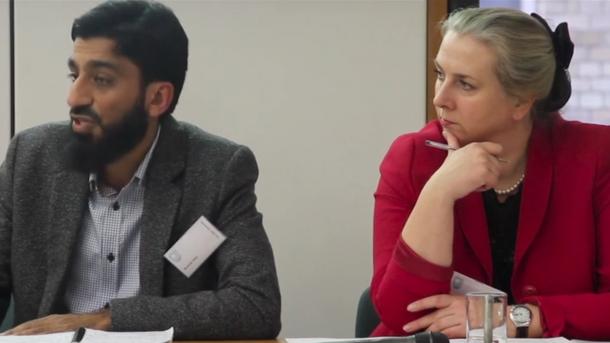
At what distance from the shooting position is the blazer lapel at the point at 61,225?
7.06 feet

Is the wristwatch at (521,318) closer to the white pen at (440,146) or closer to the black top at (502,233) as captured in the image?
the black top at (502,233)

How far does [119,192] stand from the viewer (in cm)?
224

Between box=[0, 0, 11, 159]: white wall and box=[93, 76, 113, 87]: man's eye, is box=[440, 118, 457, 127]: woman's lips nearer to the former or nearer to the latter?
box=[93, 76, 113, 87]: man's eye

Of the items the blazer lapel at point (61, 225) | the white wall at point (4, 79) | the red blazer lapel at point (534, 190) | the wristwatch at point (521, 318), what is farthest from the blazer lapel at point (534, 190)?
the white wall at point (4, 79)

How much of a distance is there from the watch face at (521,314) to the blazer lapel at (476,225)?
211 millimetres

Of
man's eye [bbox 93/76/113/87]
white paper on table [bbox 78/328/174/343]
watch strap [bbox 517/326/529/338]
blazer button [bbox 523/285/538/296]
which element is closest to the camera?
white paper on table [bbox 78/328/174/343]

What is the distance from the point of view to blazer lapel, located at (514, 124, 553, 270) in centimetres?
210

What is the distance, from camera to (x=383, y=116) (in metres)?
3.42

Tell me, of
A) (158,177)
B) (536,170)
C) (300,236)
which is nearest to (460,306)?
(536,170)

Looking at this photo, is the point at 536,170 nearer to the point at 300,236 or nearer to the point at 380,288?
the point at 380,288

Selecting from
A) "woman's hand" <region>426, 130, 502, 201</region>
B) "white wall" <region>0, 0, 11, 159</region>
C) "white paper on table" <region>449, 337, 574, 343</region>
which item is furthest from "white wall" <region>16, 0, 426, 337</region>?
"white paper on table" <region>449, 337, 574, 343</region>

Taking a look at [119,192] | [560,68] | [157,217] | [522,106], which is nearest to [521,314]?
[522,106]

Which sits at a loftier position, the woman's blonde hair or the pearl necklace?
the woman's blonde hair

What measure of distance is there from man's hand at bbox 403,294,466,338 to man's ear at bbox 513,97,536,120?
487 mm
